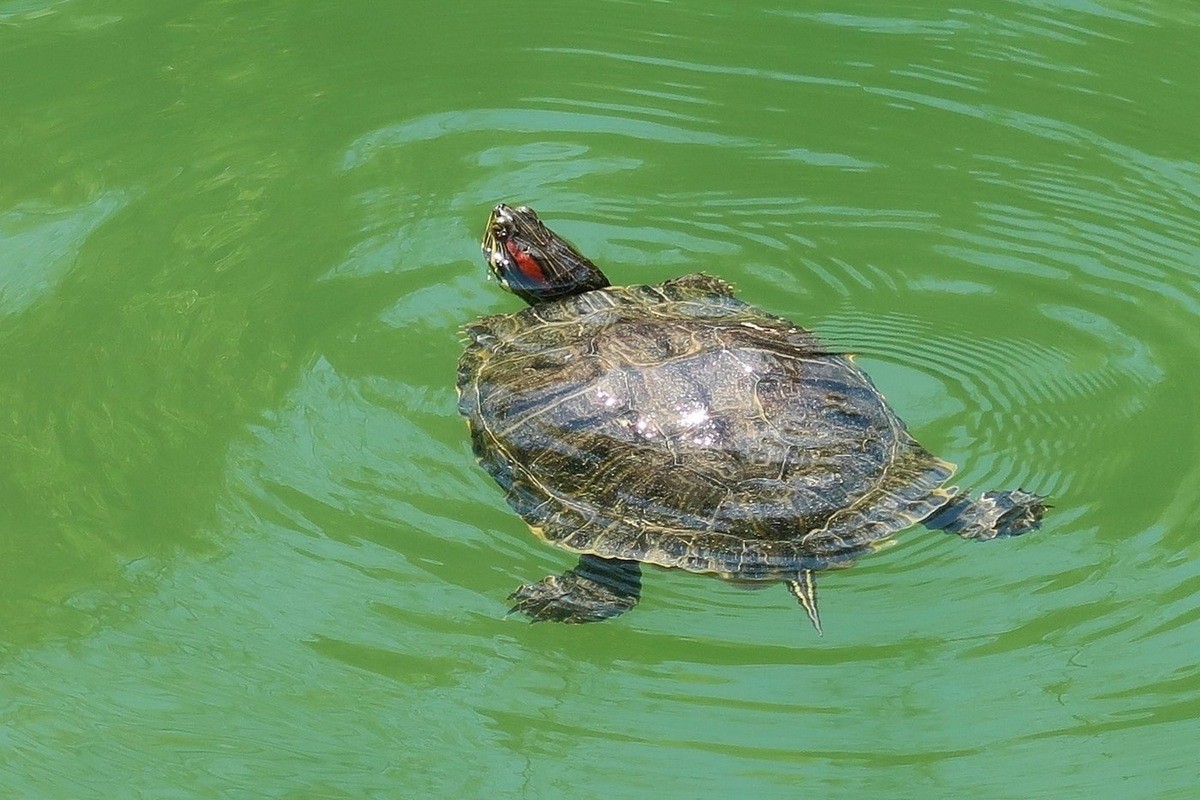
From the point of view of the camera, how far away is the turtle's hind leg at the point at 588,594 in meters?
3.59

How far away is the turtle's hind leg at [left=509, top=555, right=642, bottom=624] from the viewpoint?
11.8ft

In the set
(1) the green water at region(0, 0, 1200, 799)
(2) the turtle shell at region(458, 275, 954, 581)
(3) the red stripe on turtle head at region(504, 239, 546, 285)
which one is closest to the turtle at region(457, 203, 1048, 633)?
(2) the turtle shell at region(458, 275, 954, 581)

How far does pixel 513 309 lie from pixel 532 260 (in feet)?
0.67

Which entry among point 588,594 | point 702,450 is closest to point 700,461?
point 702,450

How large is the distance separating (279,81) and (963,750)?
4.07 m

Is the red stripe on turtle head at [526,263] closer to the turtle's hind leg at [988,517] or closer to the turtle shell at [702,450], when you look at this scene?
the turtle shell at [702,450]

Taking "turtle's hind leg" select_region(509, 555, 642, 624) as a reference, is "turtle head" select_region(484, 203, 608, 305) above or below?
above

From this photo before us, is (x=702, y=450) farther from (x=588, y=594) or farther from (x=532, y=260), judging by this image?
(x=532, y=260)

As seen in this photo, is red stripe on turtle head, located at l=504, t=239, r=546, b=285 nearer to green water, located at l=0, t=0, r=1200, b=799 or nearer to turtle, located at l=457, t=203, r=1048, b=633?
green water, located at l=0, t=0, r=1200, b=799

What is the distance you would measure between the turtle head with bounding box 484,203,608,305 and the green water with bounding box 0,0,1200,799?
5.8 inches

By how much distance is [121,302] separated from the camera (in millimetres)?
4742

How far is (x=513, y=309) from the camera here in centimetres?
472

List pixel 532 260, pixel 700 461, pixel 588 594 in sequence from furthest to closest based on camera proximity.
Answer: pixel 532 260
pixel 588 594
pixel 700 461

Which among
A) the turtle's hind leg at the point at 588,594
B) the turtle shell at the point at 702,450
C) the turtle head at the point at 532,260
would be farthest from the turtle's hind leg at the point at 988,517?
the turtle head at the point at 532,260
